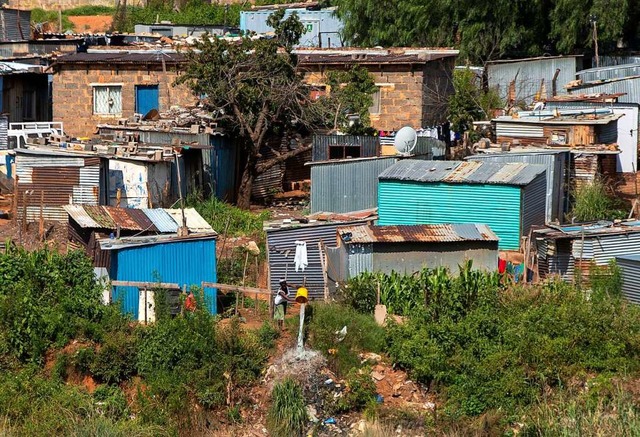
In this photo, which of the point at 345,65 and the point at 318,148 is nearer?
the point at 318,148

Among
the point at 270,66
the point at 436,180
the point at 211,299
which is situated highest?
the point at 270,66

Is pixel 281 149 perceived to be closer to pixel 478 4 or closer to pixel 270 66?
pixel 270 66

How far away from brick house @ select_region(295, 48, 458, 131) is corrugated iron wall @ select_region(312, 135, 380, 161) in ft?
12.4

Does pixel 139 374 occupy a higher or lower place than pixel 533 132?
lower

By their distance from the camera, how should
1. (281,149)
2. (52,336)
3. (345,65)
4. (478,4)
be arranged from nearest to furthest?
1. (52,336)
2. (281,149)
3. (345,65)
4. (478,4)

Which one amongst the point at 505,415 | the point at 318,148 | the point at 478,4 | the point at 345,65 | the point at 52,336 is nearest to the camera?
the point at 505,415

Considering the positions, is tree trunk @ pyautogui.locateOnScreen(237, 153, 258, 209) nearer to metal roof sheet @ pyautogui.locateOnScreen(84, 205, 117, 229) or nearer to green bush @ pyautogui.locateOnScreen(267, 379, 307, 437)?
metal roof sheet @ pyautogui.locateOnScreen(84, 205, 117, 229)

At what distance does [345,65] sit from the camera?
28516mm

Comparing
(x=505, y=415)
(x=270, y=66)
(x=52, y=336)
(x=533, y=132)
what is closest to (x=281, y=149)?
(x=270, y=66)

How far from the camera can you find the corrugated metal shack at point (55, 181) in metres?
21.6

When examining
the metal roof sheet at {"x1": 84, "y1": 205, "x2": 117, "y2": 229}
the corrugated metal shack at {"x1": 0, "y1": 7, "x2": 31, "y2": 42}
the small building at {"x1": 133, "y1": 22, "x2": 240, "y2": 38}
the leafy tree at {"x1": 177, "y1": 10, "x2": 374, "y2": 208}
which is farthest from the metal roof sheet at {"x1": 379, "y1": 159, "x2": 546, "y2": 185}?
the corrugated metal shack at {"x1": 0, "y1": 7, "x2": 31, "y2": 42}

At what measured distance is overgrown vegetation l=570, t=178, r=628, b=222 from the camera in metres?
22.5

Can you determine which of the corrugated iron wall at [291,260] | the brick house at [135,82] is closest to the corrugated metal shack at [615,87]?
the brick house at [135,82]

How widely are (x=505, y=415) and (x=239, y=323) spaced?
405 centimetres
